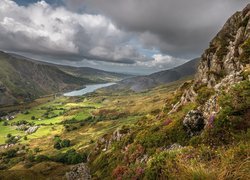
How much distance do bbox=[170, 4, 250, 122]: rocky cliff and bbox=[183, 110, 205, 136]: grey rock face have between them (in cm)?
208

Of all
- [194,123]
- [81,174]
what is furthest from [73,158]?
[194,123]

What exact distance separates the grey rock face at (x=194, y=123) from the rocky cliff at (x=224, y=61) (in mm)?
2080

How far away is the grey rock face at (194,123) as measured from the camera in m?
28.9

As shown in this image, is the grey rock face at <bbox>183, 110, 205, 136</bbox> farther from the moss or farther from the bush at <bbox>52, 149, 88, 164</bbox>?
the bush at <bbox>52, 149, 88, 164</bbox>

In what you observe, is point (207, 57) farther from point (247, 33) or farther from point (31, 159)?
point (31, 159)

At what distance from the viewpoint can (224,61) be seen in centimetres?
6531

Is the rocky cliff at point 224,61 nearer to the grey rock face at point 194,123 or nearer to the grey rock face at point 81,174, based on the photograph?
the grey rock face at point 194,123

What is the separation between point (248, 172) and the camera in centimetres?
750

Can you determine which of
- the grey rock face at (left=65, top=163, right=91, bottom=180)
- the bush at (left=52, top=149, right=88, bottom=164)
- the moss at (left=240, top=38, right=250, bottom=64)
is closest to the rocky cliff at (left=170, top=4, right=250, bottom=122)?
the moss at (left=240, top=38, right=250, bottom=64)

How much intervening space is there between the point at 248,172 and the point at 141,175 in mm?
14095

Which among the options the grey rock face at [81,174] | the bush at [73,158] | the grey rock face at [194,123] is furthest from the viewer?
the bush at [73,158]

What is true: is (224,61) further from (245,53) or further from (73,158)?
(73,158)

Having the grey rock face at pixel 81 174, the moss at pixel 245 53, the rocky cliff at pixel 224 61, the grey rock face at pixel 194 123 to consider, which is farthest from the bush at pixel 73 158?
the grey rock face at pixel 194 123

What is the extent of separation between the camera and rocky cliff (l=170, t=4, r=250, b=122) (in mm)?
45719
